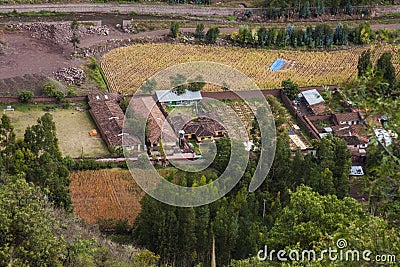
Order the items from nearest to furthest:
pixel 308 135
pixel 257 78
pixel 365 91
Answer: pixel 365 91 → pixel 308 135 → pixel 257 78

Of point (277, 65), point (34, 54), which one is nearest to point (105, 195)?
point (34, 54)

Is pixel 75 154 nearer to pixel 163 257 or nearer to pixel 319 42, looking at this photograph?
pixel 163 257

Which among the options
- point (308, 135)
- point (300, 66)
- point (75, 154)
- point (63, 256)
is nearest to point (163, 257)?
point (63, 256)

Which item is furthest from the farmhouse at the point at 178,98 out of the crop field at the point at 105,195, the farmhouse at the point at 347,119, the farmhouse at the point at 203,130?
the farmhouse at the point at 347,119

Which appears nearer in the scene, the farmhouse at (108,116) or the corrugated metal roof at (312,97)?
the farmhouse at (108,116)

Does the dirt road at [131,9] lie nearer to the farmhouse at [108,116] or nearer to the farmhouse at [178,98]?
the farmhouse at [108,116]

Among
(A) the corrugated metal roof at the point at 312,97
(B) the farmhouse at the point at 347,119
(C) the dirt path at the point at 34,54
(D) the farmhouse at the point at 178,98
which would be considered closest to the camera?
(B) the farmhouse at the point at 347,119

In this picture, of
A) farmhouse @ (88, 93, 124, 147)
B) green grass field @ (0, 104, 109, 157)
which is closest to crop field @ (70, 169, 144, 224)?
green grass field @ (0, 104, 109, 157)
